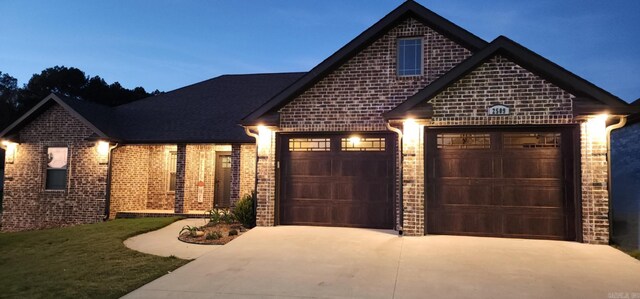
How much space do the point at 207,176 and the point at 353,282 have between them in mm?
11029

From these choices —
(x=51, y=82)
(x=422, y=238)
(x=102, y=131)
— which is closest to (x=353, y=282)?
(x=422, y=238)

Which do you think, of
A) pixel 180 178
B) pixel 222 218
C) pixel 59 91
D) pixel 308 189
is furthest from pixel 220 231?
pixel 59 91

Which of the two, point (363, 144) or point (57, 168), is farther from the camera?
point (57, 168)

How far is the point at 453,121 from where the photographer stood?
9219 millimetres

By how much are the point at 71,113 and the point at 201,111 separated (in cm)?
463

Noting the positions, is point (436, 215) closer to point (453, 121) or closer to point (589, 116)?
point (453, 121)

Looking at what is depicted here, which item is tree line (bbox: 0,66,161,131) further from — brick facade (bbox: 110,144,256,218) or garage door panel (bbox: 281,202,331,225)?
garage door panel (bbox: 281,202,331,225)

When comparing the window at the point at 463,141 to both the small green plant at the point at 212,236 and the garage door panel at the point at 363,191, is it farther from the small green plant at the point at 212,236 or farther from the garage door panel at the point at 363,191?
the small green plant at the point at 212,236

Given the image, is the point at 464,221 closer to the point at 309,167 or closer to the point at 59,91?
the point at 309,167

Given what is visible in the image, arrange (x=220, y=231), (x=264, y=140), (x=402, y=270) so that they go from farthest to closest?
(x=220, y=231)
(x=264, y=140)
(x=402, y=270)

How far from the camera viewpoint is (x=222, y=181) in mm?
16266

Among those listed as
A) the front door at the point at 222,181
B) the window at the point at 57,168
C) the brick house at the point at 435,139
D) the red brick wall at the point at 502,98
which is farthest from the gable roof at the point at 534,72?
the window at the point at 57,168

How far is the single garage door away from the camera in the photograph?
33.8ft

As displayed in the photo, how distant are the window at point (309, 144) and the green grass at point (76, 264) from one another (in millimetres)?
4154
